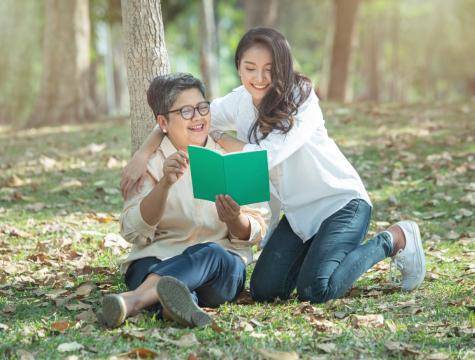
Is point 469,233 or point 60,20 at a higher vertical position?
point 60,20

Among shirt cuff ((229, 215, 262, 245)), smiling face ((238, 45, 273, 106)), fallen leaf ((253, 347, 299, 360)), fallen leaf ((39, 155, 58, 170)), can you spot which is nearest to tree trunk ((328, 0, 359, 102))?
fallen leaf ((39, 155, 58, 170))

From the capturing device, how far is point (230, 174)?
2.96 m

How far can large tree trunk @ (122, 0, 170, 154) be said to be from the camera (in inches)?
165

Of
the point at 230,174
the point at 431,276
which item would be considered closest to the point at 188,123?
the point at 230,174

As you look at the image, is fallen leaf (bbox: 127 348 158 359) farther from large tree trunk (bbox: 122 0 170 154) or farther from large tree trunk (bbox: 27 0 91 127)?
large tree trunk (bbox: 27 0 91 127)

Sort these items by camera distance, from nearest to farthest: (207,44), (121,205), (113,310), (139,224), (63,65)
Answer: (113,310), (139,224), (121,205), (63,65), (207,44)

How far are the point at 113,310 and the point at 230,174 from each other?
0.99 meters

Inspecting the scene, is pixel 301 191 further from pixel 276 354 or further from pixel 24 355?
pixel 24 355

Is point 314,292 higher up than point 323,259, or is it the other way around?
point 323,259

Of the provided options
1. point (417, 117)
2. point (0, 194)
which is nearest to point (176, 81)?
point (0, 194)

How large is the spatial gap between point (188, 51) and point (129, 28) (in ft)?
80.7

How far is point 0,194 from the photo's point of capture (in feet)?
20.0

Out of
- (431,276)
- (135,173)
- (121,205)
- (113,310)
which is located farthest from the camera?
(121,205)

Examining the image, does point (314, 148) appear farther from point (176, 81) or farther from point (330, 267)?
point (176, 81)
